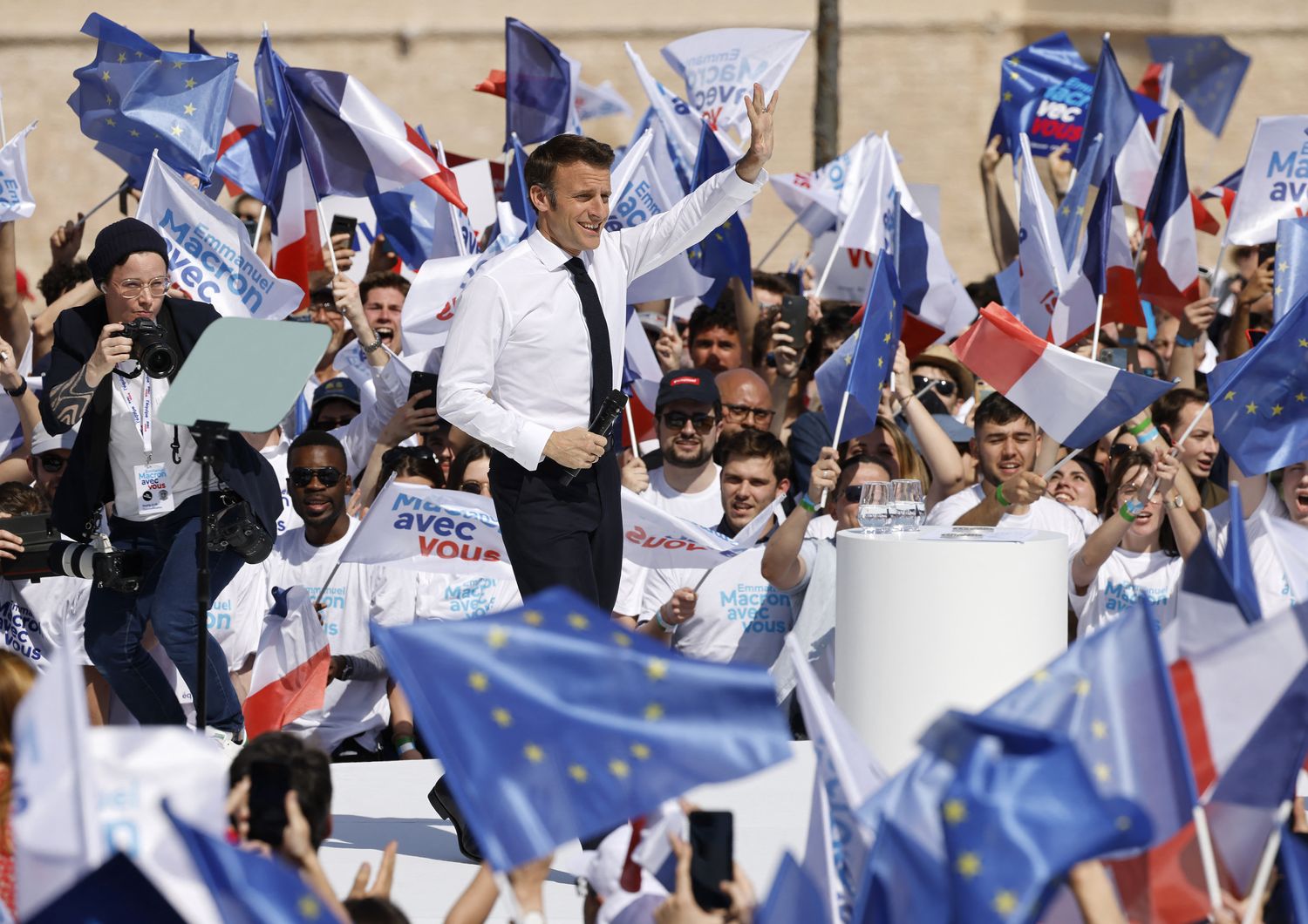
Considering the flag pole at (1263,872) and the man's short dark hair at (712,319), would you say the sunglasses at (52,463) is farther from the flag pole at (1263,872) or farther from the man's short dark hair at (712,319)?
the flag pole at (1263,872)

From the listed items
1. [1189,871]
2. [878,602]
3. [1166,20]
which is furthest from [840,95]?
[1189,871]

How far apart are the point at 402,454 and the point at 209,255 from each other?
1288 millimetres

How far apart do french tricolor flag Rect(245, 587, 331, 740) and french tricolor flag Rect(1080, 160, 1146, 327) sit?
12.1 feet

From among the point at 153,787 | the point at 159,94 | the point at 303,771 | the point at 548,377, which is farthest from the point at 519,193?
the point at 153,787

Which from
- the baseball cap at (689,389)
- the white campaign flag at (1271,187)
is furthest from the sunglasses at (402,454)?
the white campaign flag at (1271,187)

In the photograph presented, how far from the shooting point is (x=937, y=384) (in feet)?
29.5

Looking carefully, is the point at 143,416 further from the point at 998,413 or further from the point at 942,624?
the point at 998,413

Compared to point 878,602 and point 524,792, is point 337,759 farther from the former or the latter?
point 524,792

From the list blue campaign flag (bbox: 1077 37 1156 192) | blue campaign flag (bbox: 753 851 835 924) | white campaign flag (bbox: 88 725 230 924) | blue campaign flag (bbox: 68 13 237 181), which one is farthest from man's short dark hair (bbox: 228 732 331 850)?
blue campaign flag (bbox: 1077 37 1156 192)

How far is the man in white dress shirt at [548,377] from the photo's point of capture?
4984 mm

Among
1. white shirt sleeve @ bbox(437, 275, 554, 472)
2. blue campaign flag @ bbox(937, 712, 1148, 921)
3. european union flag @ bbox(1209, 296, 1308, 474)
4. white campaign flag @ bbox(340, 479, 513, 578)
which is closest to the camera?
blue campaign flag @ bbox(937, 712, 1148, 921)

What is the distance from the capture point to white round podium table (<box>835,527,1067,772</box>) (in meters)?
5.20

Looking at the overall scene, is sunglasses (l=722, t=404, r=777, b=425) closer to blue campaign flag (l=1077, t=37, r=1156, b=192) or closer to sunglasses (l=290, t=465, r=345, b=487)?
sunglasses (l=290, t=465, r=345, b=487)

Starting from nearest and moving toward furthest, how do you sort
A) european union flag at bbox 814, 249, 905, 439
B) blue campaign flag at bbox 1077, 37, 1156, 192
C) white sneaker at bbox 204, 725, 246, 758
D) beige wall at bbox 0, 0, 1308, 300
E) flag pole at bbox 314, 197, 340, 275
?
white sneaker at bbox 204, 725, 246, 758, european union flag at bbox 814, 249, 905, 439, flag pole at bbox 314, 197, 340, 275, blue campaign flag at bbox 1077, 37, 1156, 192, beige wall at bbox 0, 0, 1308, 300
